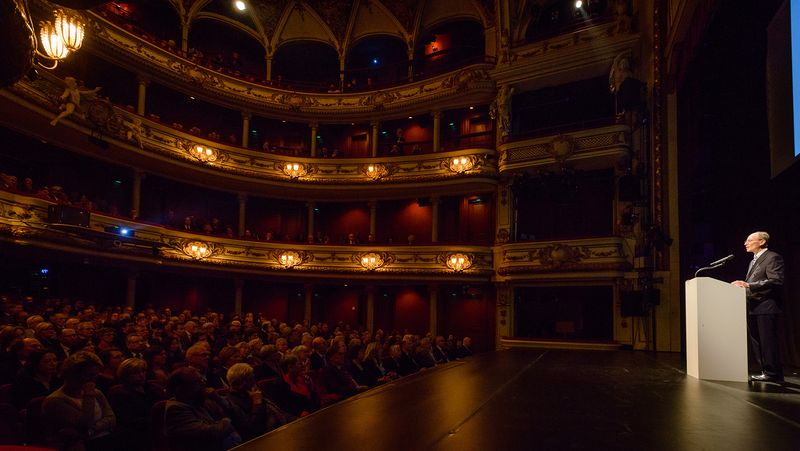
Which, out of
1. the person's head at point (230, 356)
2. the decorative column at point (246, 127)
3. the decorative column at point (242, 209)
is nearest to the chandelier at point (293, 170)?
the decorative column at point (246, 127)

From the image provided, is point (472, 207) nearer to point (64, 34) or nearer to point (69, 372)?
point (64, 34)

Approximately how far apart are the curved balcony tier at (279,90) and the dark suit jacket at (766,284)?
12439 mm

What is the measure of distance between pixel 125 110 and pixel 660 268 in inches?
565

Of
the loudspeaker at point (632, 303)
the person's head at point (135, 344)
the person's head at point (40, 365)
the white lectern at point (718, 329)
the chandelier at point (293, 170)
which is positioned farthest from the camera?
the chandelier at point (293, 170)

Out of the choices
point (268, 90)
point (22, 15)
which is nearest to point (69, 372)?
point (22, 15)

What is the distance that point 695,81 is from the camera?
884 cm

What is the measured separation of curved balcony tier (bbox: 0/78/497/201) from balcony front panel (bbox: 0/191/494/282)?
2.06 metres

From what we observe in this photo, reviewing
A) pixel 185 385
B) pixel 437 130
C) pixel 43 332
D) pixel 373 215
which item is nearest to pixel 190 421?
pixel 185 385

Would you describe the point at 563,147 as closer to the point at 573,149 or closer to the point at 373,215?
the point at 573,149

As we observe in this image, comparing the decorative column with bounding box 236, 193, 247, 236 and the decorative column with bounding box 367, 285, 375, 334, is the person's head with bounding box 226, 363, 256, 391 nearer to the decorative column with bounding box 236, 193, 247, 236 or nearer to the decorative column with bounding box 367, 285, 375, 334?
the decorative column with bounding box 367, 285, 375, 334

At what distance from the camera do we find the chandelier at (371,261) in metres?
16.5

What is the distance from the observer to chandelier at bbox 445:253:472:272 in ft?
49.9

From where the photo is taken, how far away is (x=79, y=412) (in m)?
3.52

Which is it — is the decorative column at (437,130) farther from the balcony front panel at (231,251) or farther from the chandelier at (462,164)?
the balcony front panel at (231,251)
